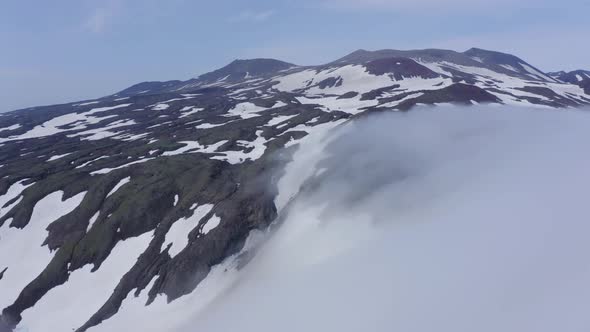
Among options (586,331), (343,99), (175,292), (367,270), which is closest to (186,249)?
(175,292)

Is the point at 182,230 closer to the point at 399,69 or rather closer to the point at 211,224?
the point at 211,224

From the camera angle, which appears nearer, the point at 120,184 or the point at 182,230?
the point at 182,230

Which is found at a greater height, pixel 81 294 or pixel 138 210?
pixel 138 210

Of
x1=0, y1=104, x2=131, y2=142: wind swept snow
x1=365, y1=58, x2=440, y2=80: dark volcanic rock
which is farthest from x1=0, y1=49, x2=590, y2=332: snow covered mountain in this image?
x1=365, y1=58, x2=440, y2=80: dark volcanic rock

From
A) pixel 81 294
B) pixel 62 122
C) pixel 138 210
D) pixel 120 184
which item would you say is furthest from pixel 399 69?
pixel 81 294

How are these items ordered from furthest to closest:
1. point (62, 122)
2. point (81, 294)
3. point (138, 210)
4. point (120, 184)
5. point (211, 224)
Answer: point (62, 122)
point (120, 184)
point (138, 210)
point (211, 224)
point (81, 294)

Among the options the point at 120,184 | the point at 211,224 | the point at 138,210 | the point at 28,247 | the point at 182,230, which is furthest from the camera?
the point at 120,184

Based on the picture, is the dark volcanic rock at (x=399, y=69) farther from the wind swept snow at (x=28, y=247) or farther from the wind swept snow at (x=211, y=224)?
the wind swept snow at (x=211, y=224)

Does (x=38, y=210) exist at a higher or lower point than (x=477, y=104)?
lower

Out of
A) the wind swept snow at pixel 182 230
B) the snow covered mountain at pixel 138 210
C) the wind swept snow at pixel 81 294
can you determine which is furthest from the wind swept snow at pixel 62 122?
the wind swept snow at pixel 182 230

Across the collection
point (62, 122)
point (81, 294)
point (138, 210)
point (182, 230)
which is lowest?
point (81, 294)

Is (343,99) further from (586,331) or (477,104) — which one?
(586,331)
